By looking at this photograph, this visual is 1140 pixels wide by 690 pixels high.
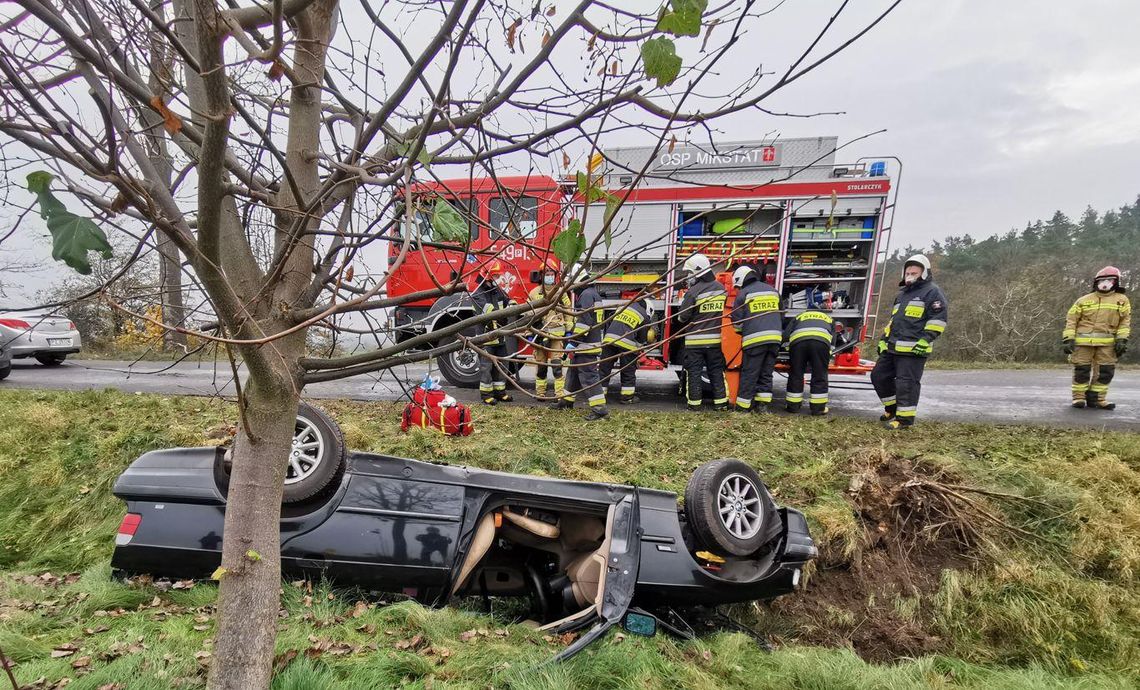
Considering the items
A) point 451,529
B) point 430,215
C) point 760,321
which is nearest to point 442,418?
point 451,529

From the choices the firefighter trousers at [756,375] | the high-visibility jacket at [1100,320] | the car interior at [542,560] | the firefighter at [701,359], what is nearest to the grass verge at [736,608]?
the car interior at [542,560]

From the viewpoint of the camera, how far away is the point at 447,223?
1.18 metres

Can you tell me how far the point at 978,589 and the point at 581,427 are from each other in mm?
3320

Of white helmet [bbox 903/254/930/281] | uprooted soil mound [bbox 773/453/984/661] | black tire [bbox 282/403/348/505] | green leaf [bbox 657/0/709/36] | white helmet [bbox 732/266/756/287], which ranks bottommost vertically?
uprooted soil mound [bbox 773/453/984/661]

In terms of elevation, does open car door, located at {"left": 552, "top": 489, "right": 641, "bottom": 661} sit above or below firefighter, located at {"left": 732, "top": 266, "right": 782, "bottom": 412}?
below

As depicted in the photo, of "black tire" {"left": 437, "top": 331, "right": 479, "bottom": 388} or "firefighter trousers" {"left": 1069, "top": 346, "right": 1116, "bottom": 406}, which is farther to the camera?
"black tire" {"left": 437, "top": 331, "right": 479, "bottom": 388}

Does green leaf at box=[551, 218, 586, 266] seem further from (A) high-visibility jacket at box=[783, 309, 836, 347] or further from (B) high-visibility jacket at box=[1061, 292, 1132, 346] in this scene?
(B) high-visibility jacket at box=[1061, 292, 1132, 346]

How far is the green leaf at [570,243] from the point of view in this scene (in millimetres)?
978

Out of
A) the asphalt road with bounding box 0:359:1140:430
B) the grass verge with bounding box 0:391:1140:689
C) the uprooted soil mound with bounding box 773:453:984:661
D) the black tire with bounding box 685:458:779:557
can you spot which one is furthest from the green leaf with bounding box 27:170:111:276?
the asphalt road with bounding box 0:359:1140:430

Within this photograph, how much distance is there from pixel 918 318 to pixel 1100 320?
127 inches

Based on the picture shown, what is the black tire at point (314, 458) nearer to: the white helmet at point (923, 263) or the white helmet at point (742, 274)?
the white helmet at point (742, 274)

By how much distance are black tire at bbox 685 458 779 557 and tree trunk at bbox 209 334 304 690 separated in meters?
1.84

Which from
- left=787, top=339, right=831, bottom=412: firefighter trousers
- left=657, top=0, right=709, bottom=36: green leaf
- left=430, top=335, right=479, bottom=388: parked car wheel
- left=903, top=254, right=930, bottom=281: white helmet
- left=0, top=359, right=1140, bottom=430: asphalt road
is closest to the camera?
left=657, top=0, right=709, bottom=36: green leaf

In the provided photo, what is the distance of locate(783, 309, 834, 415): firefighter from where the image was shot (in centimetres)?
620
